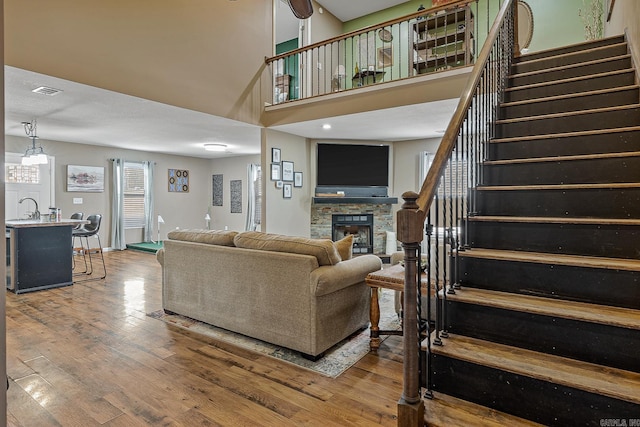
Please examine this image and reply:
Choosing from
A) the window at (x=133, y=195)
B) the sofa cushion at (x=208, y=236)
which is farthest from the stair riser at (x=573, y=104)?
the window at (x=133, y=195)

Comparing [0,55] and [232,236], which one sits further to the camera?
[232,236]

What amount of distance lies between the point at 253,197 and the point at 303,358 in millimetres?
6877

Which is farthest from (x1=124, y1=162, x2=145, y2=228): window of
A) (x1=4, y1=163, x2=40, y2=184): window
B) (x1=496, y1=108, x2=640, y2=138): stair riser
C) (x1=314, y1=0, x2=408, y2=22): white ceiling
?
(x1=496, y1=108, x2=640, y2=138): stair riser

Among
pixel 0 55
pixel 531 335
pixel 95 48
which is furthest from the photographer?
pixel 95 48

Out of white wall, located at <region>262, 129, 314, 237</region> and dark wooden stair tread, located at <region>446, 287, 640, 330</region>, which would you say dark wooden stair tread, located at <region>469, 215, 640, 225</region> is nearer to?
dark wooden stair tread, located at <region>446, 287, 640, 330</region>

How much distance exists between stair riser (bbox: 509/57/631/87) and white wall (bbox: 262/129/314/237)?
3.92m

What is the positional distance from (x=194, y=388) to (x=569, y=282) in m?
2.23

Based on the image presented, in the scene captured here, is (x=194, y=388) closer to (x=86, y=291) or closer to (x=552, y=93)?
(x=86, y=291)

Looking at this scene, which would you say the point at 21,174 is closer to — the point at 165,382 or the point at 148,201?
the point at 148,201

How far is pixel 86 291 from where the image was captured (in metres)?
A: 4.69

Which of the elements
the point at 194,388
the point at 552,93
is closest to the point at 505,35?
the point at 552,93

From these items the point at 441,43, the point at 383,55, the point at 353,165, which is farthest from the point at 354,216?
the point at 441,43

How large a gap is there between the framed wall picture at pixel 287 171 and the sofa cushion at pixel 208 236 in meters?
3.20

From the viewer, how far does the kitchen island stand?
4.57m
